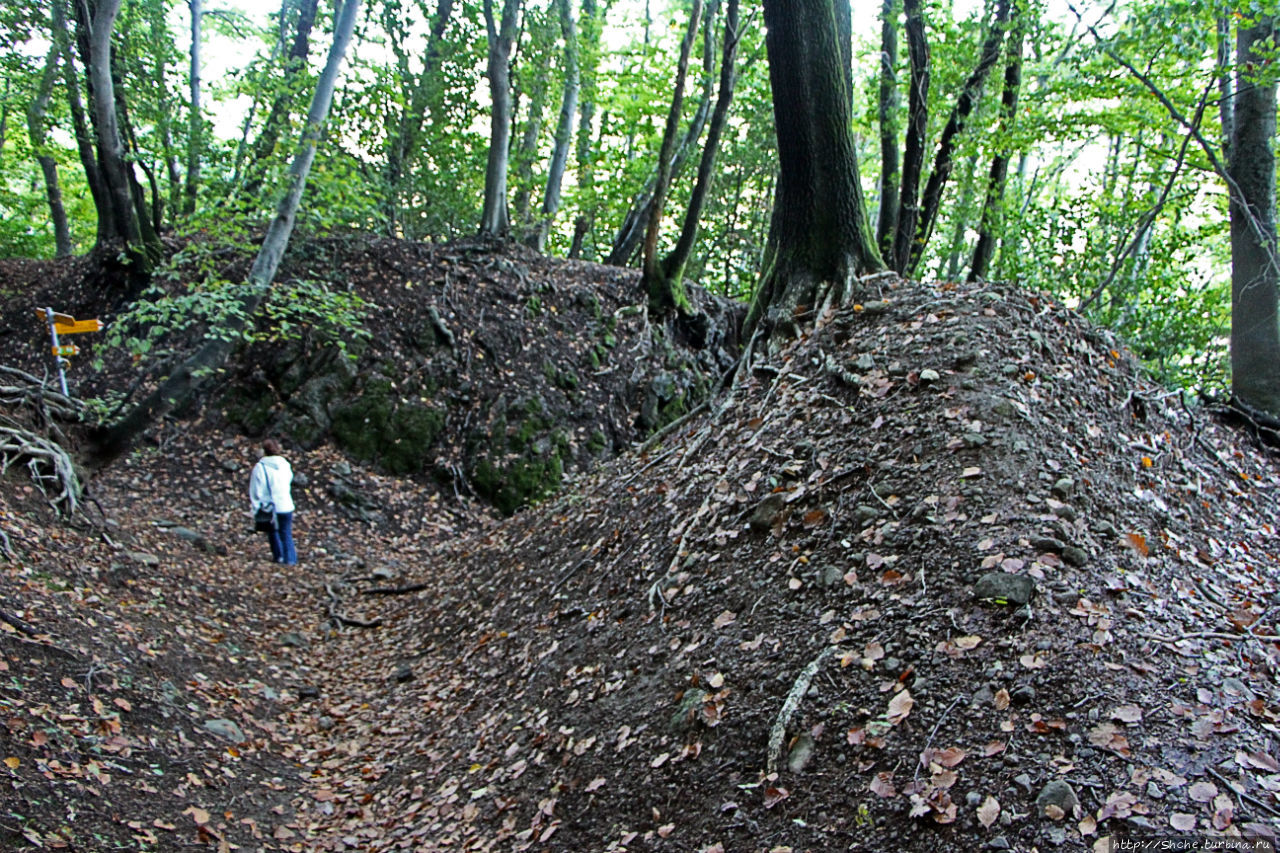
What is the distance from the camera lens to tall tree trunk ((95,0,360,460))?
7.23 metres

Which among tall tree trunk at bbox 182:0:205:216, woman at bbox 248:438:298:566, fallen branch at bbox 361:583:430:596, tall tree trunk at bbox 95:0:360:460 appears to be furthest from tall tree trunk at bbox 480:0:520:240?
fallen branch at bbox 361:583:430:596

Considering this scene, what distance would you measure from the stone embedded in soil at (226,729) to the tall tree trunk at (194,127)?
8094 millimetres

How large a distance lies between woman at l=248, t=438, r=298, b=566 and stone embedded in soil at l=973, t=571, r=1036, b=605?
7450mm

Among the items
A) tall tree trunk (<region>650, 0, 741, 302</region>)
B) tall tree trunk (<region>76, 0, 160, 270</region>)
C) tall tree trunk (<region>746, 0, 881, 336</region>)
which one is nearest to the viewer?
tall tree trunk (<region>746, 0, 881, 336</region>)

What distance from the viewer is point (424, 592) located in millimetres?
8289

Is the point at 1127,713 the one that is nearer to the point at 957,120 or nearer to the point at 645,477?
the point at 645,477

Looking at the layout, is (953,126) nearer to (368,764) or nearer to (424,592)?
(424,592)

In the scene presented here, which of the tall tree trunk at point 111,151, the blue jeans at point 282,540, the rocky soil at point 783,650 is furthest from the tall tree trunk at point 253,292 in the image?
the tall tree trunk at point 111,151

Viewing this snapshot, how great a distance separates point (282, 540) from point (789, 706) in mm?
7043

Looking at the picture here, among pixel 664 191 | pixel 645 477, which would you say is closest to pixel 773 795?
pixel 645 477

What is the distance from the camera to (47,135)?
13469 mm

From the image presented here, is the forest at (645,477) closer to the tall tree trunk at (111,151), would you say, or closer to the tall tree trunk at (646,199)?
the tall tree trunk at (111,151)

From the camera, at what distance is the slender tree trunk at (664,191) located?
37.9 feet

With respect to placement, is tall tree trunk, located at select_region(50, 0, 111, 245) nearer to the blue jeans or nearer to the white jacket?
the white jacket
